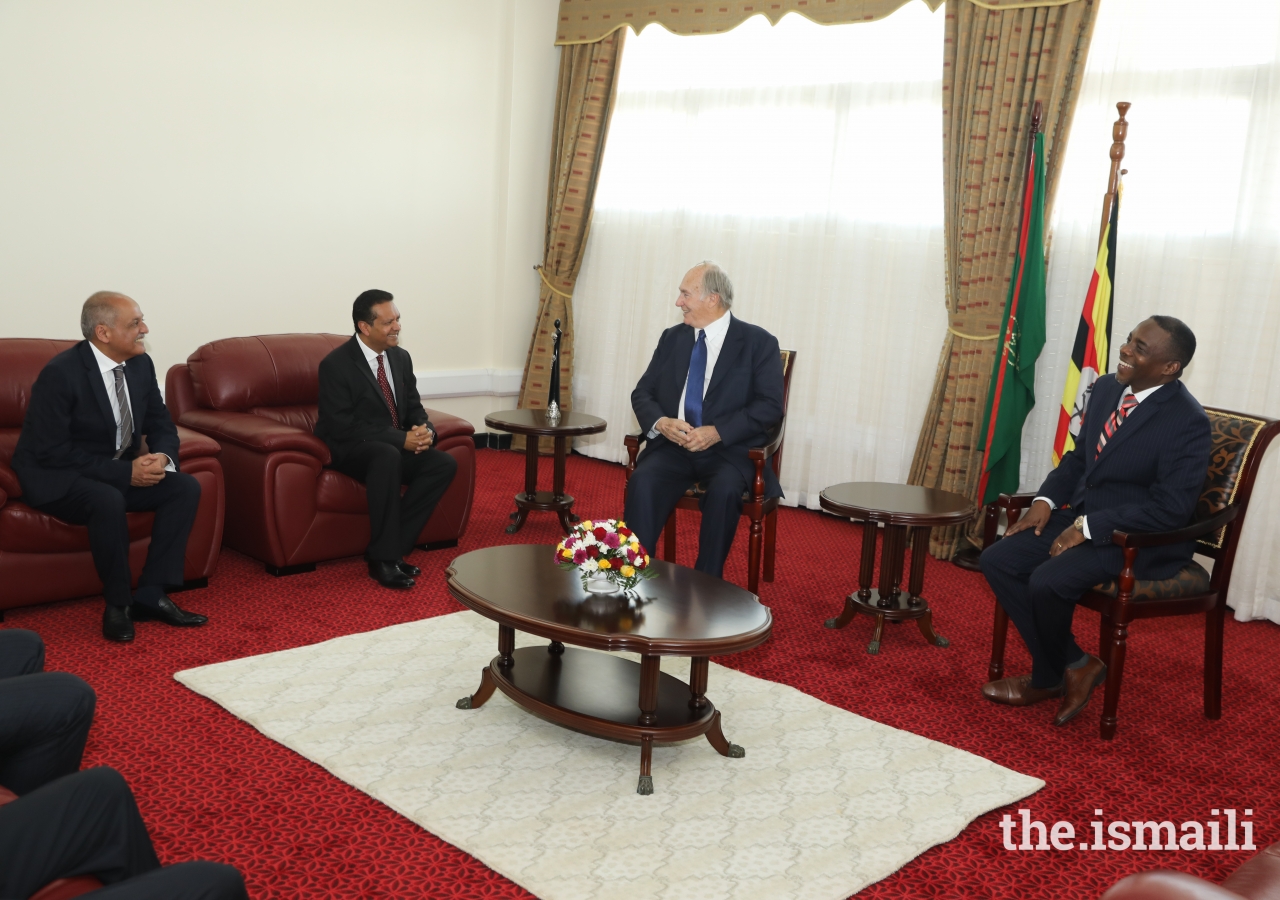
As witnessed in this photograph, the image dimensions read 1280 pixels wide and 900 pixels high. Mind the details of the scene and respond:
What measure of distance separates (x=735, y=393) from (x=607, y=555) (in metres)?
A: 1.73

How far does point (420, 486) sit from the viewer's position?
17.7 ft

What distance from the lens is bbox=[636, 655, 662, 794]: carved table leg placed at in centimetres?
328

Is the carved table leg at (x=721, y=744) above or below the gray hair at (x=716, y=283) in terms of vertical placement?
below

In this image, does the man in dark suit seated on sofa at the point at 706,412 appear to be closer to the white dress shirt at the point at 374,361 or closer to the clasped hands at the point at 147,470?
the white dress shirt at the point at 374,361

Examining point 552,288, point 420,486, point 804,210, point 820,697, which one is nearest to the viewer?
point 820,697

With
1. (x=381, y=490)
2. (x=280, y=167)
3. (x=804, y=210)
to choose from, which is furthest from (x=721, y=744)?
(x=280, y=167)

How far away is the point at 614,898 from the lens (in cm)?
270

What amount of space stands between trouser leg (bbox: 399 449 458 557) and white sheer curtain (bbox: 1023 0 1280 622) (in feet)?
11.5

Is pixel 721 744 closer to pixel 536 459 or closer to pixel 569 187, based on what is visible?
pixel 536 459

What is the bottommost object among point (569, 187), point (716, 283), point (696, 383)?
point (696, 383)

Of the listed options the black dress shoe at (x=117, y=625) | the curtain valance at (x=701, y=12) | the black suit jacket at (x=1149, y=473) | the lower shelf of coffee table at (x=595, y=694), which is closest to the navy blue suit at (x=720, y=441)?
the lower shelf of coffee table at (x=595, y=694)

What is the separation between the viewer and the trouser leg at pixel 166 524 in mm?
4500

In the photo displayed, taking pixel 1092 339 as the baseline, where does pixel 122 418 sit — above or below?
below

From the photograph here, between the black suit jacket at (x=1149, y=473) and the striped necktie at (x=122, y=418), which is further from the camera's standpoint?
the striped necktie at (x=122, y=418)
